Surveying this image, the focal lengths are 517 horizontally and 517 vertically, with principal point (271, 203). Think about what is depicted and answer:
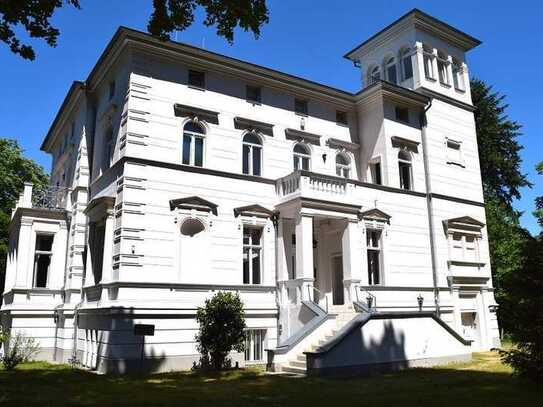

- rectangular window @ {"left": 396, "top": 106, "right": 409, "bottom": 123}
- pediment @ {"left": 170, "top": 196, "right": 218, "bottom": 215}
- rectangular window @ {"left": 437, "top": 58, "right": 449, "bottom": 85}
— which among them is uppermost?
rectangular window @ {"left": 437, "top": 58, "right": 449, "bottom": 85}

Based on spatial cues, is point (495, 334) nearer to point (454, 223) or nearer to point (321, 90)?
point (454, 223)

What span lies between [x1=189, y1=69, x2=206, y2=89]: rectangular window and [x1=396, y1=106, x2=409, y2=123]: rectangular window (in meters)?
10.7

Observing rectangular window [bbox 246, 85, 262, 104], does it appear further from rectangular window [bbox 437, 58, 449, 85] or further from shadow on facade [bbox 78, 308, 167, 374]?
rectangular window [bbox 437, 58, 449, 85]

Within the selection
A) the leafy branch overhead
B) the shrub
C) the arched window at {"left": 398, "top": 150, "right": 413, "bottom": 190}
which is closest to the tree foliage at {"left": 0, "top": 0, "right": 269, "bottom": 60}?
the leafy branch overhead

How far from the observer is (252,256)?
21.6m

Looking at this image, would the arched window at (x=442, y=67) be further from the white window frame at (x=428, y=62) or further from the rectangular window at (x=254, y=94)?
the rectangular window at (x=254, y=94)

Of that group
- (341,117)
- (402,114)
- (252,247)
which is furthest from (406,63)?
(252,247)

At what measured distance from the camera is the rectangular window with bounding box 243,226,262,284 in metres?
21.3

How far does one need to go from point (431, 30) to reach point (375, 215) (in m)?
12.6

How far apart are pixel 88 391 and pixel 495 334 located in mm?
21534

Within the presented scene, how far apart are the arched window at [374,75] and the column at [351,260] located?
13056mm

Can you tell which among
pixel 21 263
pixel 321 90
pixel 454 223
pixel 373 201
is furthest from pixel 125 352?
pixel 454 223

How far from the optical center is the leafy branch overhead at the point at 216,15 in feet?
37.6

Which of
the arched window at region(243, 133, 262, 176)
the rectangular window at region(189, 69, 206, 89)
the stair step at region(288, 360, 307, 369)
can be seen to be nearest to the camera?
the stair step at region(288, 360, 307, 369)
